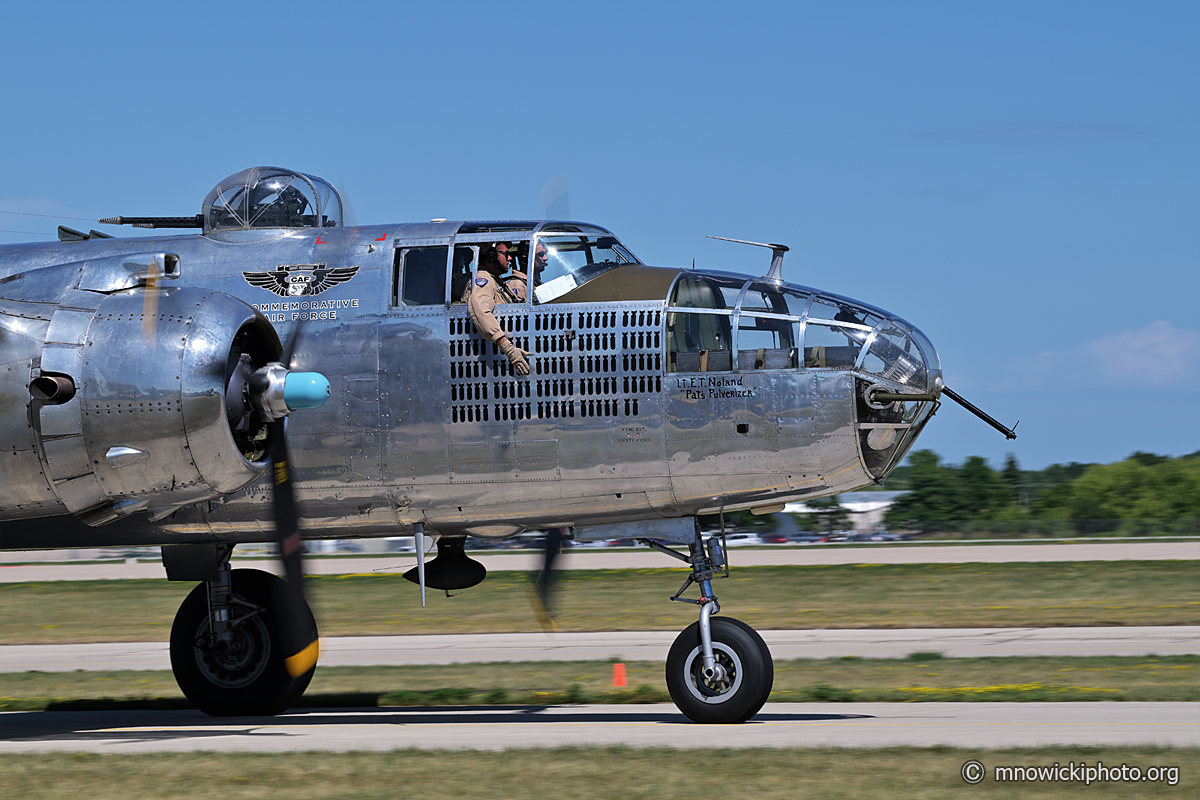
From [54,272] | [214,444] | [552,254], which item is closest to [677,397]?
[552,254]

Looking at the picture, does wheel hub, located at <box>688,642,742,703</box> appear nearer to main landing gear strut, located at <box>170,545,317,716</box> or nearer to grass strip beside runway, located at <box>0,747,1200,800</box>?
grass strip beside runway, located at <box>0,747,1200,800</box>

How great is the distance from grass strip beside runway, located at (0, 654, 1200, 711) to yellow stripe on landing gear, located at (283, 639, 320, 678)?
1727mm

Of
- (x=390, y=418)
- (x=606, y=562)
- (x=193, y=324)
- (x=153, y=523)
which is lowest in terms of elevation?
(x=606, y=562)

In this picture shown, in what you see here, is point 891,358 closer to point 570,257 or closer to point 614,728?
point 570,257

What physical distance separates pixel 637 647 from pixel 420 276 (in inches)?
428

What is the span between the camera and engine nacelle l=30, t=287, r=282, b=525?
36.8 feet

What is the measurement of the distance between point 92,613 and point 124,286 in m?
24.7

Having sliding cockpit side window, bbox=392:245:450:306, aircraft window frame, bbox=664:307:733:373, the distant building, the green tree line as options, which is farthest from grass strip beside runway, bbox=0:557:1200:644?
the green tree line

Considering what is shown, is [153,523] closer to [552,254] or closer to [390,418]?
[390,418]

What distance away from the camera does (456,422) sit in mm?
12672

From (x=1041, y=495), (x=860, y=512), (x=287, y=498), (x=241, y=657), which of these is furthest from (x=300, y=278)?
(x=1041, y=495)

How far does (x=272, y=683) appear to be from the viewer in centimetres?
1468

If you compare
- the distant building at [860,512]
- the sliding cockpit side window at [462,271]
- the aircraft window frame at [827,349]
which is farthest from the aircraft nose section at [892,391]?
the distant building at [860,512]

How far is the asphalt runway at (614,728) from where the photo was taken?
1165cm
